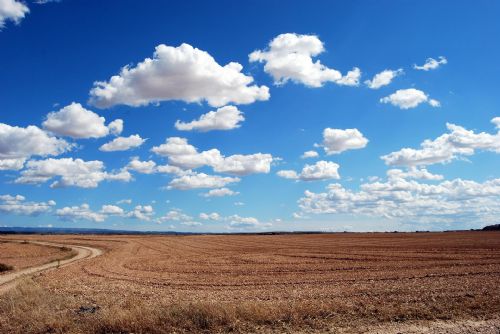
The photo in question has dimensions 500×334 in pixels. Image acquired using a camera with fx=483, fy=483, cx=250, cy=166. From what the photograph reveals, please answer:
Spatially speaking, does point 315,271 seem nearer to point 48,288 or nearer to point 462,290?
point 462,290

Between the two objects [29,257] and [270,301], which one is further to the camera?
[29,257]

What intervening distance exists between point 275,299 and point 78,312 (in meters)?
7.31

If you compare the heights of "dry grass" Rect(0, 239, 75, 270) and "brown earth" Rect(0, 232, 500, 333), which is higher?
"brown earth" Rect(0, 232, 500, 333)

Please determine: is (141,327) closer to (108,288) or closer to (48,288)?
(108,288)

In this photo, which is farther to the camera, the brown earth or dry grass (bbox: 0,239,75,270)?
dry grass (bbox: 0,239,75,270)

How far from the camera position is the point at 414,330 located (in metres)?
12.7

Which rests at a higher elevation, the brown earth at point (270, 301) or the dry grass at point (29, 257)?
the brown earth at point (270, 301)

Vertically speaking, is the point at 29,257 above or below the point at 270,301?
below

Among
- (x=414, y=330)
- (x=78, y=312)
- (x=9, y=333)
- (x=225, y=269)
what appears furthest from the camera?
(x=225, y=269)

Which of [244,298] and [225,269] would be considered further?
[225,269]

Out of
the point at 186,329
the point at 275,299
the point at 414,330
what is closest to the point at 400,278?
the point at 275,299

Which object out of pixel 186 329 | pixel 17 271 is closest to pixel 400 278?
pixel 186 329

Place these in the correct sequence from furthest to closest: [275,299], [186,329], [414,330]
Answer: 1. [275,299]
2. [186,329]
3. [414,330]

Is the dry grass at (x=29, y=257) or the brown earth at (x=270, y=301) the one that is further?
the dry grass at (x=29, y=257)
